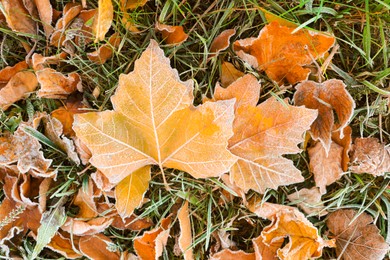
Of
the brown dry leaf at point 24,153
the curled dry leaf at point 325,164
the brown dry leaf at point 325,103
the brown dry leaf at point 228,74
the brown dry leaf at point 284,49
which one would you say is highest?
the brown dry leaf at point 284,49

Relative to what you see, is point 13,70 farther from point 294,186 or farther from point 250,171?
point 294,186

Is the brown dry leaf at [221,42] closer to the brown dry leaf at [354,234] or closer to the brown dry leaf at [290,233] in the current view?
the brown dry leaf at [290,233]

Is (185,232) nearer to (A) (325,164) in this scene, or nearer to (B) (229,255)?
(B) (229,255)

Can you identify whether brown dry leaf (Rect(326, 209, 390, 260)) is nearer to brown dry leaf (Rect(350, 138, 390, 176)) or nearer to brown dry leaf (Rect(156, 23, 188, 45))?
brown dry leaf (Rect(350, 138, 390, 176))

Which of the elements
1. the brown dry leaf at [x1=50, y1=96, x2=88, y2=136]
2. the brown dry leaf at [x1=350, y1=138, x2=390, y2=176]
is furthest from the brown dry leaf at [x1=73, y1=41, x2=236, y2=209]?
the brown dry leaf at [x1=350, y1=138, x2=390, y2=176]

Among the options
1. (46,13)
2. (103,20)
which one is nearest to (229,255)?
(103,20)

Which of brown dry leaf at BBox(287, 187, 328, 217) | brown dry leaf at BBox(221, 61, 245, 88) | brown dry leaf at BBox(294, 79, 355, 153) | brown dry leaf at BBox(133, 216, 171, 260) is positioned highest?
brown dry leaf at BBox(221, 61, 245, 88)

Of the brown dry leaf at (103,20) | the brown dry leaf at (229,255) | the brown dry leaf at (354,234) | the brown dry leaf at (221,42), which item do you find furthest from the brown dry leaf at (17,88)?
the brown dry leaf at (354,234)
